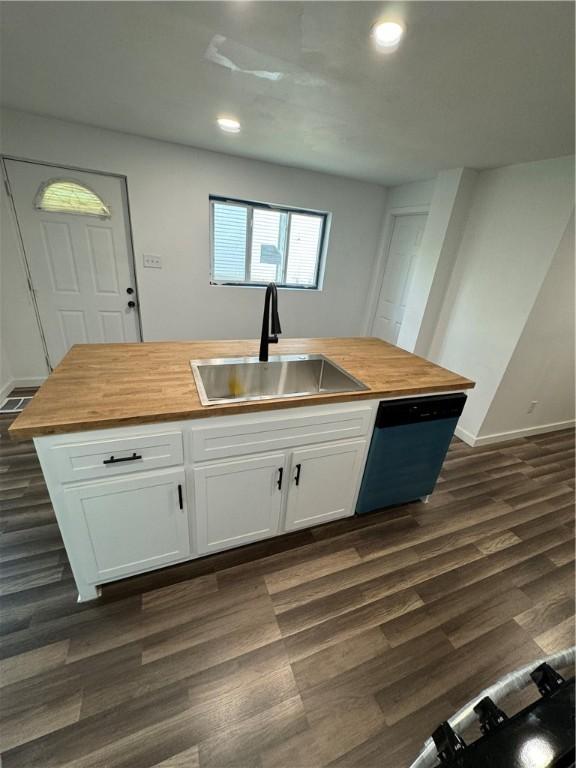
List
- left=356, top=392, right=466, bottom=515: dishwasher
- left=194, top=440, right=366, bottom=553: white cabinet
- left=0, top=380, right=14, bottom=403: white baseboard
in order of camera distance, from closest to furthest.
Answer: left=194, top=440, right=366, bottom=553: white cabinet
left=356, top=392, right=466, bottom=515: dishwasher
left=0, top=380, right=14, bottom=403: white baseboard

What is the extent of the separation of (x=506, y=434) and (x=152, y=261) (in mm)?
3960

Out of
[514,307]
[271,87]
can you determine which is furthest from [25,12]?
[514,307]

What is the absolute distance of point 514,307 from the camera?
2443mm

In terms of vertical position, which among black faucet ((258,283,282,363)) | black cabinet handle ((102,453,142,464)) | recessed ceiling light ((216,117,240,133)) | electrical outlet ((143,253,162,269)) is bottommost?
black cabinet handle ((102,453,142,464))

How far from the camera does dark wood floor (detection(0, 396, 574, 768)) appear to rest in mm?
1033

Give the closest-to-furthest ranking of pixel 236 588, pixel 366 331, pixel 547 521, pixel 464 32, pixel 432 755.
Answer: pixel 432 755 < pixel 464 32 < pixel 236 588 < pixel 547 521 < pixel 366 331

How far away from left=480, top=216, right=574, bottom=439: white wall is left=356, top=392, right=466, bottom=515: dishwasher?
1237mm

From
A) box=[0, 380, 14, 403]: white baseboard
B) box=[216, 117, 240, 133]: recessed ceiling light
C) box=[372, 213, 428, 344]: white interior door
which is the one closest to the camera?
box=[216, 117, 240, 133]: recessed ceiling light

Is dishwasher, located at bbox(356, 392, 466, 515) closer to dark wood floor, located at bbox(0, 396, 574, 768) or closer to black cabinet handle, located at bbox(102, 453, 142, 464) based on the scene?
dark wood floor, located at bbox(0, 396, 574, 768)

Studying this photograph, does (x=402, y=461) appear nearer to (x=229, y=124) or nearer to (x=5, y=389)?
(x=229, y=124)

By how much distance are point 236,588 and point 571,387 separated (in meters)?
3.61

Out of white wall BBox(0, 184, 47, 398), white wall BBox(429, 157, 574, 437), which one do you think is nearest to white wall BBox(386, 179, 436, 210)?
white wall BBox(429, 157, 574, 437)

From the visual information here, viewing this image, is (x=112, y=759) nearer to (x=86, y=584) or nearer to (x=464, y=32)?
(x=86, y=584)

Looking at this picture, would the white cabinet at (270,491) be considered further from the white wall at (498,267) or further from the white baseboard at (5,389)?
the white baseboard at (5,389)
